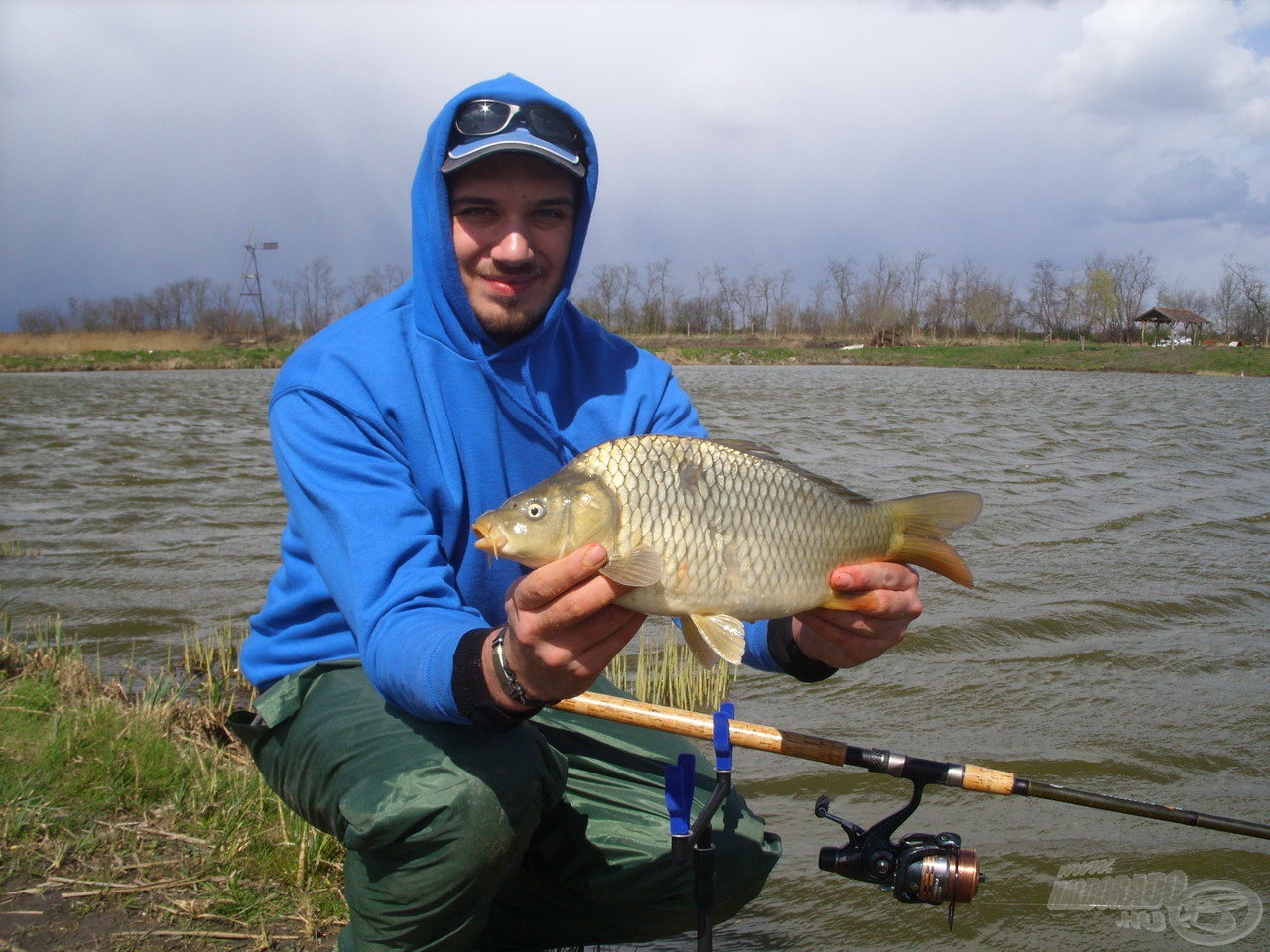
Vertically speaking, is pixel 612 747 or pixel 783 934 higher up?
pixel 612 747

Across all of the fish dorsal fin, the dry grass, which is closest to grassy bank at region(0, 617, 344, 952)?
the fish dorsal fin

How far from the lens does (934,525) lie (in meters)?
1.94

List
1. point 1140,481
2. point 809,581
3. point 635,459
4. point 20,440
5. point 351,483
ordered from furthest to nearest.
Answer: point 20,440 → point 1140,481 → point 351,483 → point 809,581 → point 635,459

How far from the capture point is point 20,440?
13.9 meters

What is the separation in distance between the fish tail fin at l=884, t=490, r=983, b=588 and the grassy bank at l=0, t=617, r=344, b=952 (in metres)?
1.47

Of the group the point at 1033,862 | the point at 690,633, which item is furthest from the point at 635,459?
the point at 1033,862

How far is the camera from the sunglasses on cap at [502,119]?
92.2 inches

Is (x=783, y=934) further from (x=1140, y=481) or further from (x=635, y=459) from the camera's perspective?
(x=1140, y=481)

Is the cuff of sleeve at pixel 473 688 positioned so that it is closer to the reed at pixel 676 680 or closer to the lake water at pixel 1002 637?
the lake water at pixel 1002 637

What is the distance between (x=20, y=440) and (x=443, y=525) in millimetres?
13927

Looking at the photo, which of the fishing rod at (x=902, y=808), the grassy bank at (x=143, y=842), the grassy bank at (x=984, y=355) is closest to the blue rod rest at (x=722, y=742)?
the fishing rod at (x=902, y=808)

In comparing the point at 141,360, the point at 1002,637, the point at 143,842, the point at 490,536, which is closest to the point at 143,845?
the point at 143,842

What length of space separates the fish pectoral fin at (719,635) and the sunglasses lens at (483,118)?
1.18 meters

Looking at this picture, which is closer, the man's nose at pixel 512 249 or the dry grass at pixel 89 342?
the man's nose at pixel 512 249
